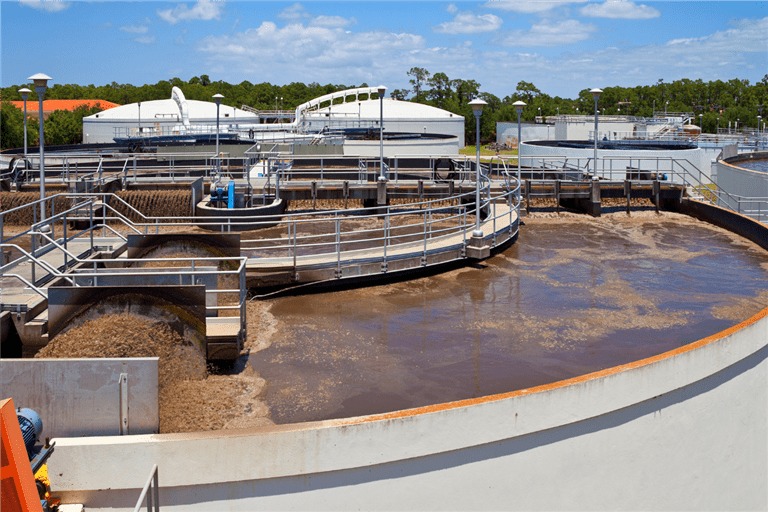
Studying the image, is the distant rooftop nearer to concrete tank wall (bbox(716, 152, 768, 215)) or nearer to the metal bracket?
concrete tank wall (bbox(716, 152, 768, 215))

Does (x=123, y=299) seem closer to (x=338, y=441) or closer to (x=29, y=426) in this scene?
(x=29, y=426)

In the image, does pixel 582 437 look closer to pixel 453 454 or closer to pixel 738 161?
pixel 453 454

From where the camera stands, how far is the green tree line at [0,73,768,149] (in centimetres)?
11529

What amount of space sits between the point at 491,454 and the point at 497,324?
3.96 metres

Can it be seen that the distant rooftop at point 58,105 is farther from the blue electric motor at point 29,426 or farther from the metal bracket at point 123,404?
the blue electric motor at point 29,426

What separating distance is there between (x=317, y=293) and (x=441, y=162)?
1973 centimetres

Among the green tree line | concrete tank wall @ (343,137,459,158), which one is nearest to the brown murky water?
concrete tank wall @ (343,137,459,158)

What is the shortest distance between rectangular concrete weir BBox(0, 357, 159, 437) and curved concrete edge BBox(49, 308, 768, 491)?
10.2 inches

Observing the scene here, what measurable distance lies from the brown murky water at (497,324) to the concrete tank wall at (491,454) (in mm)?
934

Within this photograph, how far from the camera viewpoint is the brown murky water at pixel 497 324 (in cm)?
944

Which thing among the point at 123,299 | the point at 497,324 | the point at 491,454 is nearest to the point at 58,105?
the point at 123,299

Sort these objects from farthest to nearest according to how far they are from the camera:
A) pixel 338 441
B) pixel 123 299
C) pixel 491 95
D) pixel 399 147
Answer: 1. pixel 491 95
2. pixel 399 147
3. pixel 123 299
4. pixel 338 441

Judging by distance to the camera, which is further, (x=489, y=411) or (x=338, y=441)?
(x=489, y=411)

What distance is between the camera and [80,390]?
7402 mm
